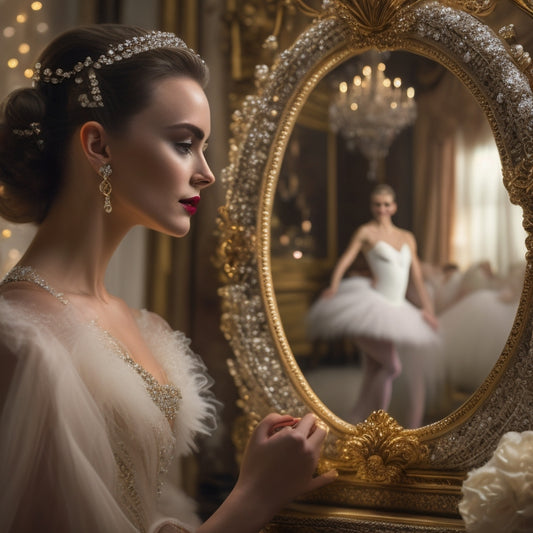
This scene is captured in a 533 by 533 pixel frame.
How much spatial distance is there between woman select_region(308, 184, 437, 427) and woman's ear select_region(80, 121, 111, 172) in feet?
1.63

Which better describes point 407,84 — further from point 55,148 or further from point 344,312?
point 55,148

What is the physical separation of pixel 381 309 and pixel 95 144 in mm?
598

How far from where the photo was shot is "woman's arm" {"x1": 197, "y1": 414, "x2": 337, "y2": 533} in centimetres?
124

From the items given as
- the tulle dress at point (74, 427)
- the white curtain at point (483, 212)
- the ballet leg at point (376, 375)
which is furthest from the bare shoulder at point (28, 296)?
the white curtain at point (483, 212)

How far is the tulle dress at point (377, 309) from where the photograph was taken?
4.39ft

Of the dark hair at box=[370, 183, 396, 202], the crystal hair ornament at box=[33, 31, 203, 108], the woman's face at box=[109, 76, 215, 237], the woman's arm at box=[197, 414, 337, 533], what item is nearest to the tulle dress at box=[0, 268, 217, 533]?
the woman's arm at box=[197, 414, 337, 533]

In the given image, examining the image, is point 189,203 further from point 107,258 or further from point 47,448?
point 47,448

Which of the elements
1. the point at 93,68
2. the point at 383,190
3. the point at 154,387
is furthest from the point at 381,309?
the point at 93,68

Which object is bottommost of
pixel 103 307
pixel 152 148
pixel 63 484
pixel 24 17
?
pixel 63 484

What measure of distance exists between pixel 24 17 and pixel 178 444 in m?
1.03

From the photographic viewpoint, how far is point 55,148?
1.28m

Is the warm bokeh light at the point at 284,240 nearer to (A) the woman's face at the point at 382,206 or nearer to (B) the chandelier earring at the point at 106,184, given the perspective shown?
(A) the woman's face at the point at 382,206

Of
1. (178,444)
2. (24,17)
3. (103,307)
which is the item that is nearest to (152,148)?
(103,307)

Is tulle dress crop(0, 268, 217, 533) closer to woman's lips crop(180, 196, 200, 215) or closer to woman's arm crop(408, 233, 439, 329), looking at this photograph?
woman's lips crop(180, 196, 200, 215)
